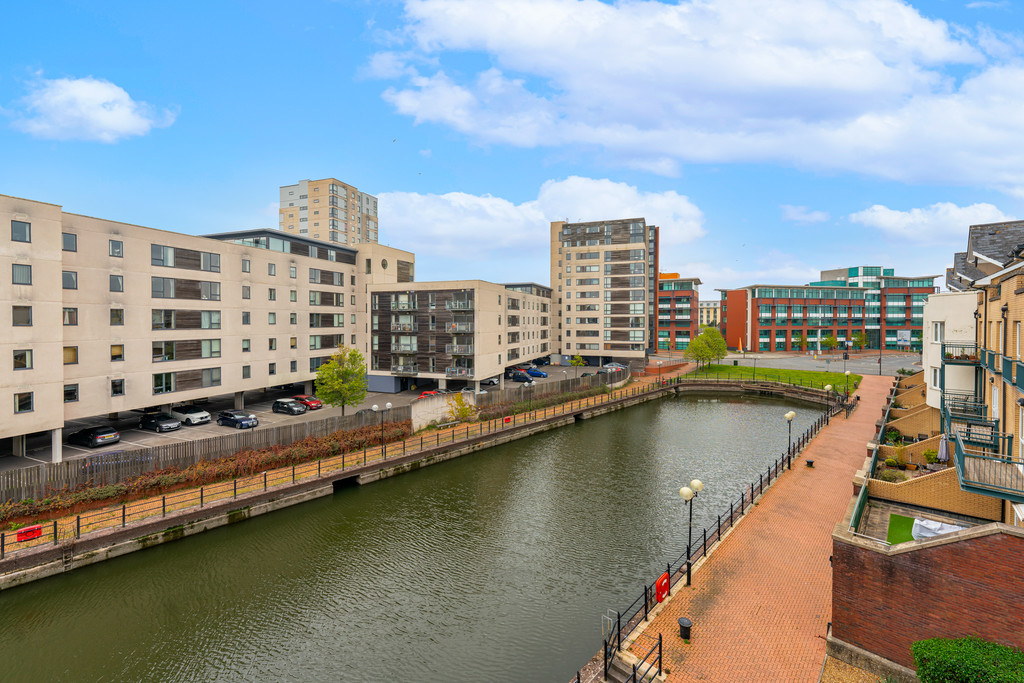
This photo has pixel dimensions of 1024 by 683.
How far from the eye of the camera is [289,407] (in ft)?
132

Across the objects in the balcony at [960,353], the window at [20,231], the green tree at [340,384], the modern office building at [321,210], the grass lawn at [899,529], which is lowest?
the grass lawn at [899,529]

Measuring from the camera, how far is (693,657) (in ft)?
38.8

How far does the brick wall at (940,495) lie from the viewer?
1733cm

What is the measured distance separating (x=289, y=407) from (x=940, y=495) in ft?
136

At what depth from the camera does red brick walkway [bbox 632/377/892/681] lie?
11.7 meters

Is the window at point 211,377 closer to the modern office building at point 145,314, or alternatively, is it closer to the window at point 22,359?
the modern office building at point 145,314

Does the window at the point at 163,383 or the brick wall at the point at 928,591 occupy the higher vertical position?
Result: the window at the point at 163,383

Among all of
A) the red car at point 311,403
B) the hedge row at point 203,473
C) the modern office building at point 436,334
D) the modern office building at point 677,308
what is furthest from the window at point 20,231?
the modern office building at point 677,308

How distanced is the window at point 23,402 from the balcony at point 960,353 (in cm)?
4714

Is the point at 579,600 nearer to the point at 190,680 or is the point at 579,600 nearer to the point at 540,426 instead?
the point at 190,680

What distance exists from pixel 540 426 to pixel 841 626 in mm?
29461

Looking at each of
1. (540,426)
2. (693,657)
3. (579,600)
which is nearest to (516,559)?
(579,600)

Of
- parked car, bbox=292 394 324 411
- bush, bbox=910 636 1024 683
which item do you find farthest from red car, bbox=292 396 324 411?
bush, bbox=910 636 1024 683

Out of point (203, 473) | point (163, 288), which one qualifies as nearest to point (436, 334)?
point (163, 288)
